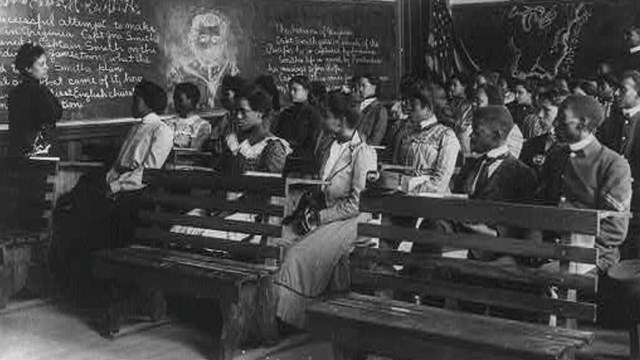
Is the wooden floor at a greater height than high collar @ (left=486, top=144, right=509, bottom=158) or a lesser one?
lesser

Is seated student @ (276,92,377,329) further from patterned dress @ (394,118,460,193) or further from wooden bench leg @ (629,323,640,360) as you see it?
wooden bench leg @ (629,323,640,360)

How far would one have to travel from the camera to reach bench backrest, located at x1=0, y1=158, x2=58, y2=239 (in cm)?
550

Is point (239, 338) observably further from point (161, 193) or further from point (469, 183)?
point (469, 183)

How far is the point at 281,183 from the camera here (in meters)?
4.48

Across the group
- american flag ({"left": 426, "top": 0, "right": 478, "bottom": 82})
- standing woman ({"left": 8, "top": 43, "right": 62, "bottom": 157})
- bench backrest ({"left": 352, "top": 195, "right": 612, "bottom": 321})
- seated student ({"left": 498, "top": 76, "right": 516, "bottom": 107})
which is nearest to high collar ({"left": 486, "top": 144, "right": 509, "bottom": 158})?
bench backrest ({"left": 352, "top": 195, "right": 612, "bottom": 321})

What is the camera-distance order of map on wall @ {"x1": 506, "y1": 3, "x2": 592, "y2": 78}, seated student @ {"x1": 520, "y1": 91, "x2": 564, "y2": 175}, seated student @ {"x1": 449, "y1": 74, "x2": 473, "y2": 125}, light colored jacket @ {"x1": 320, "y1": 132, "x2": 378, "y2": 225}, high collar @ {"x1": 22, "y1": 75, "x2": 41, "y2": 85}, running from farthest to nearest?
map on wall @ {"x1": 506, "y1": 3, "x2": 592, "y2": 78}
seated student @ {"x1": 449, "y1": 74, "x2": 473, "y2": 125}
seated student @ {"x1": 520, "y1": 91, "x2": 564, "y2": 175}
high collar @ {"x1": 22, "y1": 75, "x2": 41, "y2": 85}
light colored jacket @ {"x1": 320, "y1": 132, "x2": 378, "y2": 225}

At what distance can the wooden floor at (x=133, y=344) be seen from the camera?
4.55 meters

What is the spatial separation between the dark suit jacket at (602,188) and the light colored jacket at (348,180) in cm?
99

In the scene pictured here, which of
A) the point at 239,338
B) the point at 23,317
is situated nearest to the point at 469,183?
the point at 239,338

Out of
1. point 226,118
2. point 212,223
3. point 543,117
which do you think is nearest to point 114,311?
point 212,223

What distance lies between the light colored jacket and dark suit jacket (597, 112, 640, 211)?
193cm

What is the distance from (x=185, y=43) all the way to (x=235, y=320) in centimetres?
456

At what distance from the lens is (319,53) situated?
32.8ft

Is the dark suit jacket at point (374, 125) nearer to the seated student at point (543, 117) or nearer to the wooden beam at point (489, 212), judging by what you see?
the seated student at point (543, 117)
